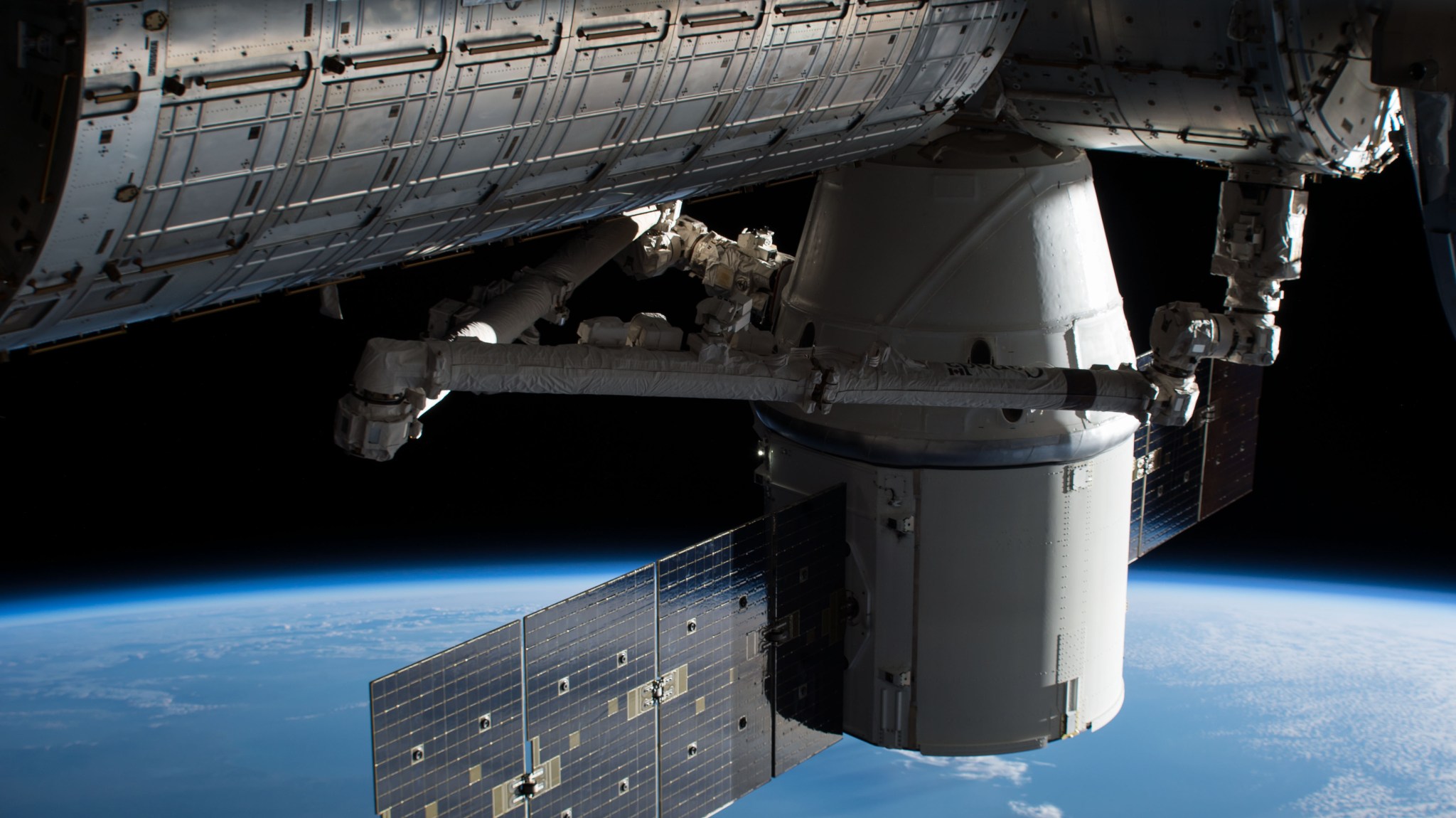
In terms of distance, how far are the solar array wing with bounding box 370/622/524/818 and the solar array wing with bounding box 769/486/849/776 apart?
1954 mm

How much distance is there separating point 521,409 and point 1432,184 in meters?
12.0

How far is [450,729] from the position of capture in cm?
832

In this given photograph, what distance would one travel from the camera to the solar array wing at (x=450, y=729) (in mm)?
7973

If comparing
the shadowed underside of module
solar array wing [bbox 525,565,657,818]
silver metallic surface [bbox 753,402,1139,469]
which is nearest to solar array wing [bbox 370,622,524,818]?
the shadowed underside of module

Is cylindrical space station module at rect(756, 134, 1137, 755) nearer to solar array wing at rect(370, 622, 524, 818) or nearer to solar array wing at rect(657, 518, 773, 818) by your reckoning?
solar array wing at rect(657, 518, 773, 818)

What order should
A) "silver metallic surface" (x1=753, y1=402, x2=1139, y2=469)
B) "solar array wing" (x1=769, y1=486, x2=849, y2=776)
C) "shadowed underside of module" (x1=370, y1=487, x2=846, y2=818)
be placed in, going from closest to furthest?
"shadowed underside of module" (x1=370, y1=487, x2=846, y2=818)
"silver metallic surface" (x1=753, y1=402, x2=1139, y2=469)
"solar array wing" (x1=769, y1=486, x2=849, y2=776)

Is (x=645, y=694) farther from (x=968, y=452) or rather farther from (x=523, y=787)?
(x=968, y=452)

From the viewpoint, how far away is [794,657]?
10125 millimetres

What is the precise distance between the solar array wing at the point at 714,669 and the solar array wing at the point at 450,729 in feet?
3.64

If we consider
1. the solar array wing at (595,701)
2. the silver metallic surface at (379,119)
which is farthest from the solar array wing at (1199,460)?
the solar array wing at (595,701)

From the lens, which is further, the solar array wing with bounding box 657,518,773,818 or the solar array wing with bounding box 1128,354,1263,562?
the solar array wing with bounding box 1128,354,1263,562

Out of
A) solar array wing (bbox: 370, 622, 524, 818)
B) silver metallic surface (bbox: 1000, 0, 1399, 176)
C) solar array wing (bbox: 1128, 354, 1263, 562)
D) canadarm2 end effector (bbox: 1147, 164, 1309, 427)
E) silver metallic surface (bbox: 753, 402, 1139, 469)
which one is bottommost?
solar array wing (bbox: 370, 622, 524, 818)

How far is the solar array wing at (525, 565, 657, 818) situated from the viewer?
8766mm

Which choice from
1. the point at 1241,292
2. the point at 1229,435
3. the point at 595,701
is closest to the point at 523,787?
the point at 595,701
